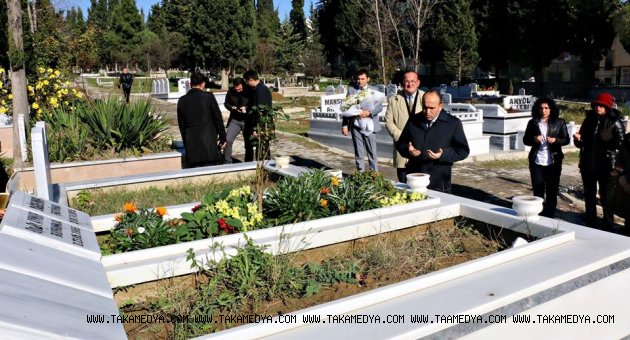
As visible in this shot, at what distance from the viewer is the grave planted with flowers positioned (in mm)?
3840

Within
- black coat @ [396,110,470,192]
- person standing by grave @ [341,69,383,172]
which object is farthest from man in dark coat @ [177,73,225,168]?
black coat @ [396,110,470,192]

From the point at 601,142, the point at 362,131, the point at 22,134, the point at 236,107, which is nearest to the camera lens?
the point at 601,142

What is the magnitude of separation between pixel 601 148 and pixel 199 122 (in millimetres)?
4850

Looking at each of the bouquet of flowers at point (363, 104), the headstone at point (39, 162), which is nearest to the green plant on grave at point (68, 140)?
the headstone at point (39, 162)

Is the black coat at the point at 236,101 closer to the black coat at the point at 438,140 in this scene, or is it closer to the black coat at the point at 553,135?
the black coat at the point at 438,140

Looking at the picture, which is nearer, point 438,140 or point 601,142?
point 438,140

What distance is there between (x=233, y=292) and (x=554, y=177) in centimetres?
434

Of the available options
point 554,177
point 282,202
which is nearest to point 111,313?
point 282,202

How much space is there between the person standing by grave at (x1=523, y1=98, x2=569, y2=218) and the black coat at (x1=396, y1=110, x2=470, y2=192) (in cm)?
146

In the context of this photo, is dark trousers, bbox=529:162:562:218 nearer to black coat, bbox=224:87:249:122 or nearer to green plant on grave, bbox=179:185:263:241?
green plant on grave, bbox=179:185:263:241

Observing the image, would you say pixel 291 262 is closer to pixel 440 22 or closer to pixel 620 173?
pixel 620 173

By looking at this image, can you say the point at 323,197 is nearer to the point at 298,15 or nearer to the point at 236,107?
the point at 236,107

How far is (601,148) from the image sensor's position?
20.1 ft

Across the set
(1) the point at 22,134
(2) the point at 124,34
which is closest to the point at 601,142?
(1) the point at 22,134
